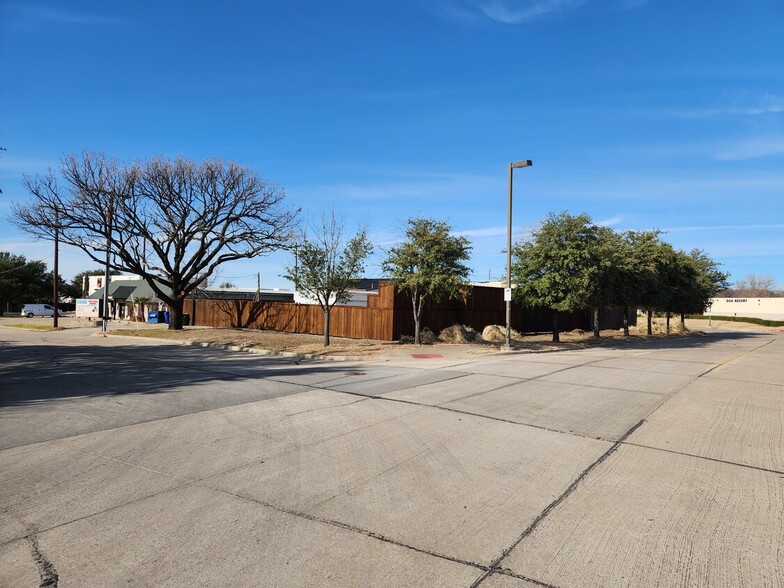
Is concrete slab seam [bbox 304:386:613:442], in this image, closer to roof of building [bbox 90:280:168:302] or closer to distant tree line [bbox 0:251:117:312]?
roof of building [bbox 90:280:168:302]

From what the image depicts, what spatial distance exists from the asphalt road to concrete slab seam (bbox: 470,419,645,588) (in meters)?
0.02

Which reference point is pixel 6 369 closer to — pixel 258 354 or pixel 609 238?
pixel 258 354

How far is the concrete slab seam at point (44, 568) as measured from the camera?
340 cm

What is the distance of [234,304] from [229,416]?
2775 cm

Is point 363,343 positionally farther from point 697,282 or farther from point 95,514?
point 697,282

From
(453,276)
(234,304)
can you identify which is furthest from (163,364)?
(234,304)

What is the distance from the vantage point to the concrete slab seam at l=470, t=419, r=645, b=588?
362 cm

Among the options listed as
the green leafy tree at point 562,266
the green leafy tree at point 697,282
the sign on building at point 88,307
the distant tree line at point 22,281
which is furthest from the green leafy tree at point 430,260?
the distant tree line at point 22,281

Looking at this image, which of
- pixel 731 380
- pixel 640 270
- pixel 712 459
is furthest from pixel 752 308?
pixel 712 459

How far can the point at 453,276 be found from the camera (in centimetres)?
2106

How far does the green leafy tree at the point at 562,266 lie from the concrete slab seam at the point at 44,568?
2337 cm

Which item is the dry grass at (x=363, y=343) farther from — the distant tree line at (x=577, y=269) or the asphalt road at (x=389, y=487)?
the asphalt road at (x=389, y=487)

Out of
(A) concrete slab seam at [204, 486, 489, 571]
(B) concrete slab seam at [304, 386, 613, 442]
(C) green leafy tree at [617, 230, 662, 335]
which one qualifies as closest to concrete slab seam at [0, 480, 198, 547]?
(A) concrete slab seam at [204, 486, 489, 571]

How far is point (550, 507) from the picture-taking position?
4746mm
